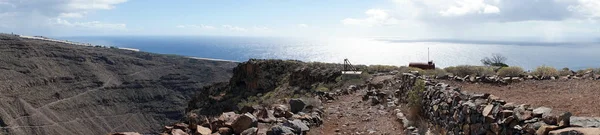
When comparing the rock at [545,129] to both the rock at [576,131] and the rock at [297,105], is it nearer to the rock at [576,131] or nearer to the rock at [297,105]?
the rock at [576,131]

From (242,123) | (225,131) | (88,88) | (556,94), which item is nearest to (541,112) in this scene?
(556,94)

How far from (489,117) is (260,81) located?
2973 centimetres

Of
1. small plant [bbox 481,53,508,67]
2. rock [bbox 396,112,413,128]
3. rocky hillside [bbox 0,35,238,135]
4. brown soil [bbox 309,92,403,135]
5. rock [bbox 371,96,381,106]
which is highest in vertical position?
small plant [bbox 481,53,508,67]

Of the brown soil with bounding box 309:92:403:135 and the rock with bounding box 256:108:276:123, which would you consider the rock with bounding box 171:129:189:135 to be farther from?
the brown soil with bounding box 309:92:403:135

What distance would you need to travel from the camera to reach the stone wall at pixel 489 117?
17.3 ft

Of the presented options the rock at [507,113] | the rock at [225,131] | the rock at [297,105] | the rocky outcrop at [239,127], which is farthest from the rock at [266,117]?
the rock at [507,113]

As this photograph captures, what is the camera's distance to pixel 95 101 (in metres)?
72.1

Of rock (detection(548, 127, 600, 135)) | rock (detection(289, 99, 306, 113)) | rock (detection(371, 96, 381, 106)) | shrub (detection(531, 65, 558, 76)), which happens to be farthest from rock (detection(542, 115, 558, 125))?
rock (detection(371, 96, 381, 106))

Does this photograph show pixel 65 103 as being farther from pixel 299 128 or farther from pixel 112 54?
pixel 299 128

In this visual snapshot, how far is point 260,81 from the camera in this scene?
35.8 meters

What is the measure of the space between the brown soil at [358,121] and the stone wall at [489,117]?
115 centimetres

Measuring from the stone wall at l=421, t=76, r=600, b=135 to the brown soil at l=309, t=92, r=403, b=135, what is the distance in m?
1.15

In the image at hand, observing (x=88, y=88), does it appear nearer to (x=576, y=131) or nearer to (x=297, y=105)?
(x=297, y=105)

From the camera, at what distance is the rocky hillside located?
5956 cm
